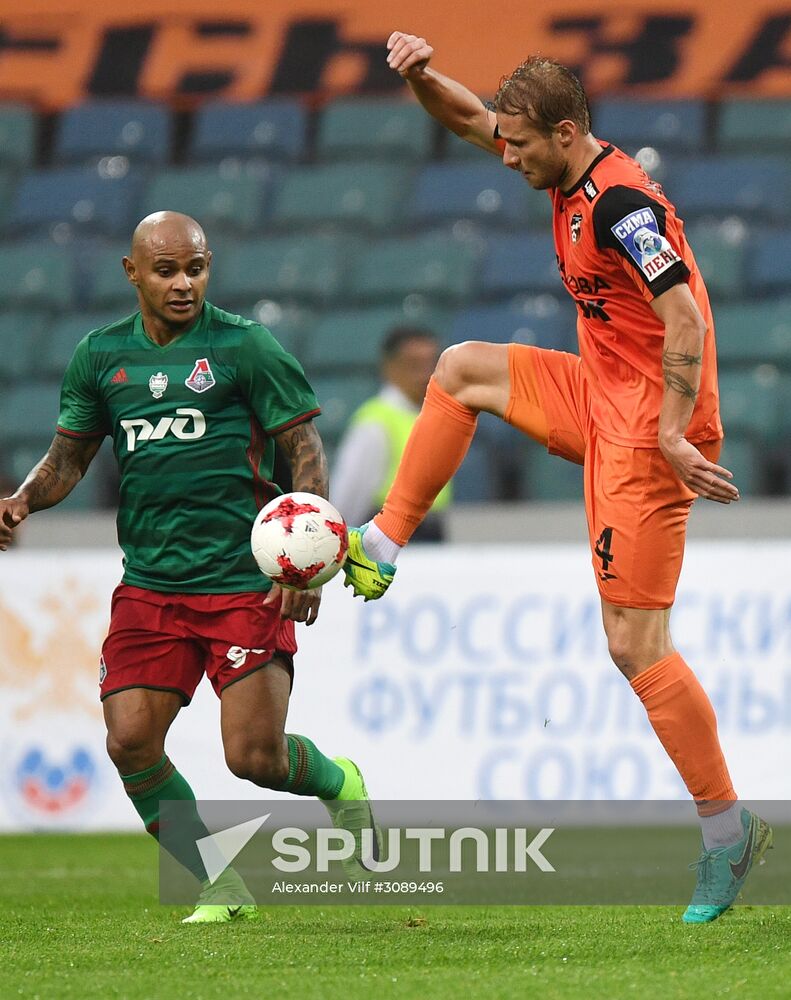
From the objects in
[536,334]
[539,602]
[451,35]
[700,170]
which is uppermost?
[451,35]

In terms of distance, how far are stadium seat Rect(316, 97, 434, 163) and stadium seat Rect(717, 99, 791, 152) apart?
87.2 inches

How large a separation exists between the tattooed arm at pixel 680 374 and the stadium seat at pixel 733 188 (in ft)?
24.2

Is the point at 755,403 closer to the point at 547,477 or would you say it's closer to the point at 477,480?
the point at 547,477

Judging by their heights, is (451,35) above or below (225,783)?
above

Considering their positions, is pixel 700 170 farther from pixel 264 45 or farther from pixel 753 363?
pixel 264 45

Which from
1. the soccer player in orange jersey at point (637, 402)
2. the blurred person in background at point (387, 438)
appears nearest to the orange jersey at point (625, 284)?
the soccer player in orange jersey at point (637, 402)

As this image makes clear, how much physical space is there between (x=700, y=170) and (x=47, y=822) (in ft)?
21.2

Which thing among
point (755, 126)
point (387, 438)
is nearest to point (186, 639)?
point (387, 438)

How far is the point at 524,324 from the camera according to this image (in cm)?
1038

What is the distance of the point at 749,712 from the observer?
7.89m

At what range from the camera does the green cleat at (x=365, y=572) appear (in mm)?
4762

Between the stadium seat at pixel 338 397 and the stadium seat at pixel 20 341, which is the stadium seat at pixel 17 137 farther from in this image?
the stadium seat at pixel 338 397

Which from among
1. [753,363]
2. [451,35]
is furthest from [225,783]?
[451,35]

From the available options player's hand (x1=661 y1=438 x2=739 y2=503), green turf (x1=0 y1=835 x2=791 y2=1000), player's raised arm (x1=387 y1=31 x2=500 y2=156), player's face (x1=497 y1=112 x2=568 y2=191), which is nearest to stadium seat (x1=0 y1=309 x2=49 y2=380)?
green turf (x1=0 y1=835 x2=791 y2=1000)
